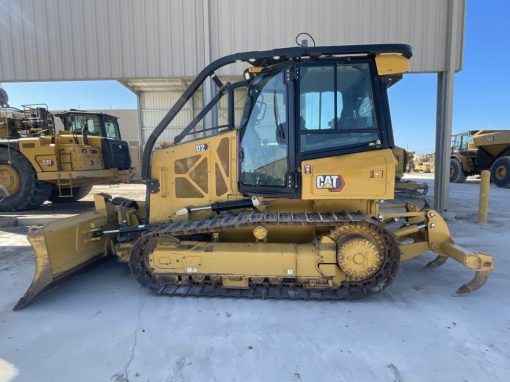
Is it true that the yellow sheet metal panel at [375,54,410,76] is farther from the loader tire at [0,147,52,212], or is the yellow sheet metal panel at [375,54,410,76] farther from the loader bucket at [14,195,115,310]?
the loader tire at [0,147,52,212]

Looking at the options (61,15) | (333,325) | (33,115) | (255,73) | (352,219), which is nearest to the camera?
(333,325)

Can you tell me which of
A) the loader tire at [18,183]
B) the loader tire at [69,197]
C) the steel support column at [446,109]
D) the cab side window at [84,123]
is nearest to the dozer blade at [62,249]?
the loader tire at [18,183]

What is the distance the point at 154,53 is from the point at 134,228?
592 centimetres

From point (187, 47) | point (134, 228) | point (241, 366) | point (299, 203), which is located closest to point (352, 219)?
point (299, 203)

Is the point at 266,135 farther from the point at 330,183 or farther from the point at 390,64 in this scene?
the point at 390,64

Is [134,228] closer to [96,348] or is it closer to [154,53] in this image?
[96,348]

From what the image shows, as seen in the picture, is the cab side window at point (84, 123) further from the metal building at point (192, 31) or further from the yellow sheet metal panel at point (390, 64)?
the yellow sheet metal panel at point (390, 64)

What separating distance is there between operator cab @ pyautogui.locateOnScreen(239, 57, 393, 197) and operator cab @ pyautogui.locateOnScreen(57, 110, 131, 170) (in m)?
7.45

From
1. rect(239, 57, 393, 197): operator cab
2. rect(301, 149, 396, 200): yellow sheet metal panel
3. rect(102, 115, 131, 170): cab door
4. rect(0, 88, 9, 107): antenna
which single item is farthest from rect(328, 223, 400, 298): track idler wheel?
rect(0, 88, 9, 107): antenna

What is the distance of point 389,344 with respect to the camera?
108 inches

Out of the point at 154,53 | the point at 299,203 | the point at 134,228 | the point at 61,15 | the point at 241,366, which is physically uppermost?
the point at 61,15

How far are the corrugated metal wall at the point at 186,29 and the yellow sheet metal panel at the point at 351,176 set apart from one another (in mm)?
5738

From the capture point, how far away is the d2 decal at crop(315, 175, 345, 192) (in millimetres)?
3463

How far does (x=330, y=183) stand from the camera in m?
3.48
